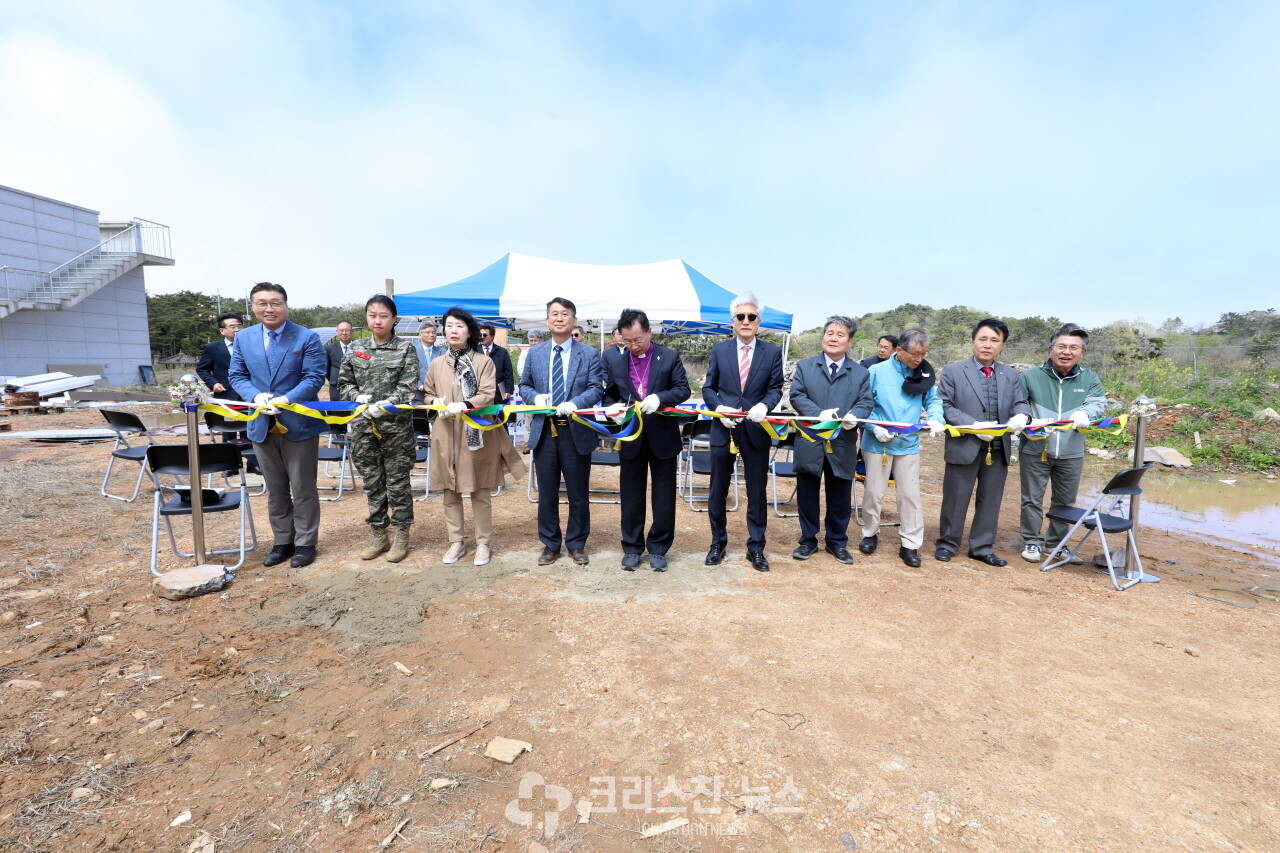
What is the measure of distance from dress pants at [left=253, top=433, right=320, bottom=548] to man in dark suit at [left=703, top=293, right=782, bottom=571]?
2851 millimetres

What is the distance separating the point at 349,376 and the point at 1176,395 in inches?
593

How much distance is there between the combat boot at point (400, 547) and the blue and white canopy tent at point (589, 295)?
479 centimetres

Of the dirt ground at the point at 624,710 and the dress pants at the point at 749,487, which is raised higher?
the dress pants at the point at 749,487

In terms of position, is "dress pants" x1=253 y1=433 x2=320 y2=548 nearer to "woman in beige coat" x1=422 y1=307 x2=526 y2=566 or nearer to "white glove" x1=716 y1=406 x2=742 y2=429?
"woman in beige coat" x1=422 y1=307 x2=526 y2=566

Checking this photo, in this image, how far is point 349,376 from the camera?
4246 mm

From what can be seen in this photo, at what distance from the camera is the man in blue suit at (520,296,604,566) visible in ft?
13.4

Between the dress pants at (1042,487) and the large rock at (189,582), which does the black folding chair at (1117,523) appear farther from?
the large rock at (189,582)

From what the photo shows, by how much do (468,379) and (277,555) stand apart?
187 centimetres

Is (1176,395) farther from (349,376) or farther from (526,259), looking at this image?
(349,376)

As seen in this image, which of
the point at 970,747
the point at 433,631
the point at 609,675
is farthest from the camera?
the point at 433,631

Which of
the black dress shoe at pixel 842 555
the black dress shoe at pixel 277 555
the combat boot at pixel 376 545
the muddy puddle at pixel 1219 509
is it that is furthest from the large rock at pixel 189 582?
the muddy puddle at pixel 1219 509

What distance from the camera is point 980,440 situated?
4473mm

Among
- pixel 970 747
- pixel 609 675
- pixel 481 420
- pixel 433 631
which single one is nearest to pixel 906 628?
pixel 970 747

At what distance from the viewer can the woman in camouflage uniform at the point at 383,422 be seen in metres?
4.11
